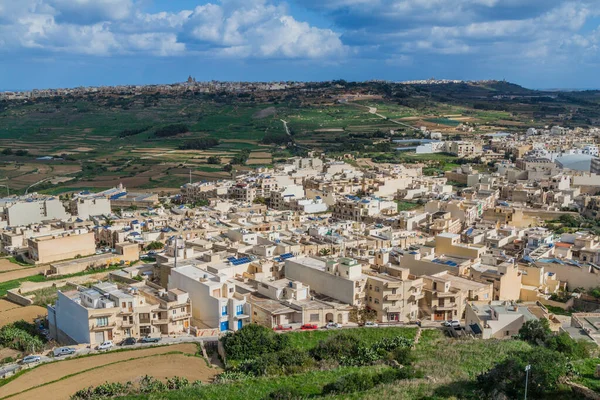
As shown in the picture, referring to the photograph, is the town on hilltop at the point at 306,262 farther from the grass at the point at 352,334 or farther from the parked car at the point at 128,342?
the grass at the point at 352,334

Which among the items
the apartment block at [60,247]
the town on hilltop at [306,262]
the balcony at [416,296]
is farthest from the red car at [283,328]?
the apartment block at [60,247]

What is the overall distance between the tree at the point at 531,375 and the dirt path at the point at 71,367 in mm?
6818

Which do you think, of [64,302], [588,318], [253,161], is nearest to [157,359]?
[64,302]

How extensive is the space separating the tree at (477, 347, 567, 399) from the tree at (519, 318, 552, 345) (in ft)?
8.86

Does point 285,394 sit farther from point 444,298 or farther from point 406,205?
point 406,205

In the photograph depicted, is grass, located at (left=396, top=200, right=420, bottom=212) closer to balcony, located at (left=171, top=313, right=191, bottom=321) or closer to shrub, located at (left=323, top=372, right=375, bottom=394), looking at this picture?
balcony, located at (left=171, top=313, right=191, bottom=321)

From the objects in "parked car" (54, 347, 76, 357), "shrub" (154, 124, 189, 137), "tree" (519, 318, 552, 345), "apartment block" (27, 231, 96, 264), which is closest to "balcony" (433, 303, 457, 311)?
"tree" (519, 318, 552, 345)

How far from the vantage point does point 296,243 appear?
2266 cm

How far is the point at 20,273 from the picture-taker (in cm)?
2386

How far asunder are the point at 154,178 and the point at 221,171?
5.38 m

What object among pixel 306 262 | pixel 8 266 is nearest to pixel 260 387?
pixel 306 262

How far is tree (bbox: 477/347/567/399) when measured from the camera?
11.1 metres

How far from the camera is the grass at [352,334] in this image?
1523cm

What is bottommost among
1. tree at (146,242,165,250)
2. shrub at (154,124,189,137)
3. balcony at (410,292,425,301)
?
tree at (146,242,165,250)
